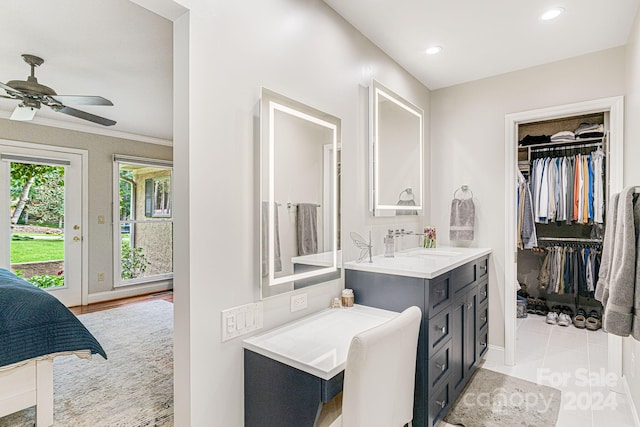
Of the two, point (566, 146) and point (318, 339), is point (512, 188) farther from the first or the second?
point (318, 339)

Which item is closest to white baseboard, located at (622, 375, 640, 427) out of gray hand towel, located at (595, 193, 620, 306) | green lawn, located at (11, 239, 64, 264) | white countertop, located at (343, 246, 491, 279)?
gray hand towel, located at (595, 193, 620, 306)

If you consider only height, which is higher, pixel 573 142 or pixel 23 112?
pixel 23 112

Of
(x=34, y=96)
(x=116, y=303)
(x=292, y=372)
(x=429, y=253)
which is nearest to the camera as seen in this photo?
(x=292, y=372)

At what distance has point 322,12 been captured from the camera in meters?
2.03

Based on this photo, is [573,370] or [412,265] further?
[573,370]

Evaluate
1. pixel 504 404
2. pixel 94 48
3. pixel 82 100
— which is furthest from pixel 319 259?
pixel 82 100

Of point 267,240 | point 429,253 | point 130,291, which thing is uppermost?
point 267,240

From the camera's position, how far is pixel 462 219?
3174 mm

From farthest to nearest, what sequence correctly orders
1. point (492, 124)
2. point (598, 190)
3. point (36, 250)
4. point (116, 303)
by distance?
point (116, 303) < point (36, 250) < point (598, 190) < point (492, 124)

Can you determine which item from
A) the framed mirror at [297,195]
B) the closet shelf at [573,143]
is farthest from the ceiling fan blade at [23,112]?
the closet shelf at [573,143]

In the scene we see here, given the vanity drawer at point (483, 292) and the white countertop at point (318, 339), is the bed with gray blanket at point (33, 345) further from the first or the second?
the vanity drawer at point (483, 292)

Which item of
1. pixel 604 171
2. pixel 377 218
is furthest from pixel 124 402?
pixel 604 171

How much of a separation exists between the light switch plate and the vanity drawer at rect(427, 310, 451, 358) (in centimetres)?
92

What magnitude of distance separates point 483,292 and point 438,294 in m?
1.22
